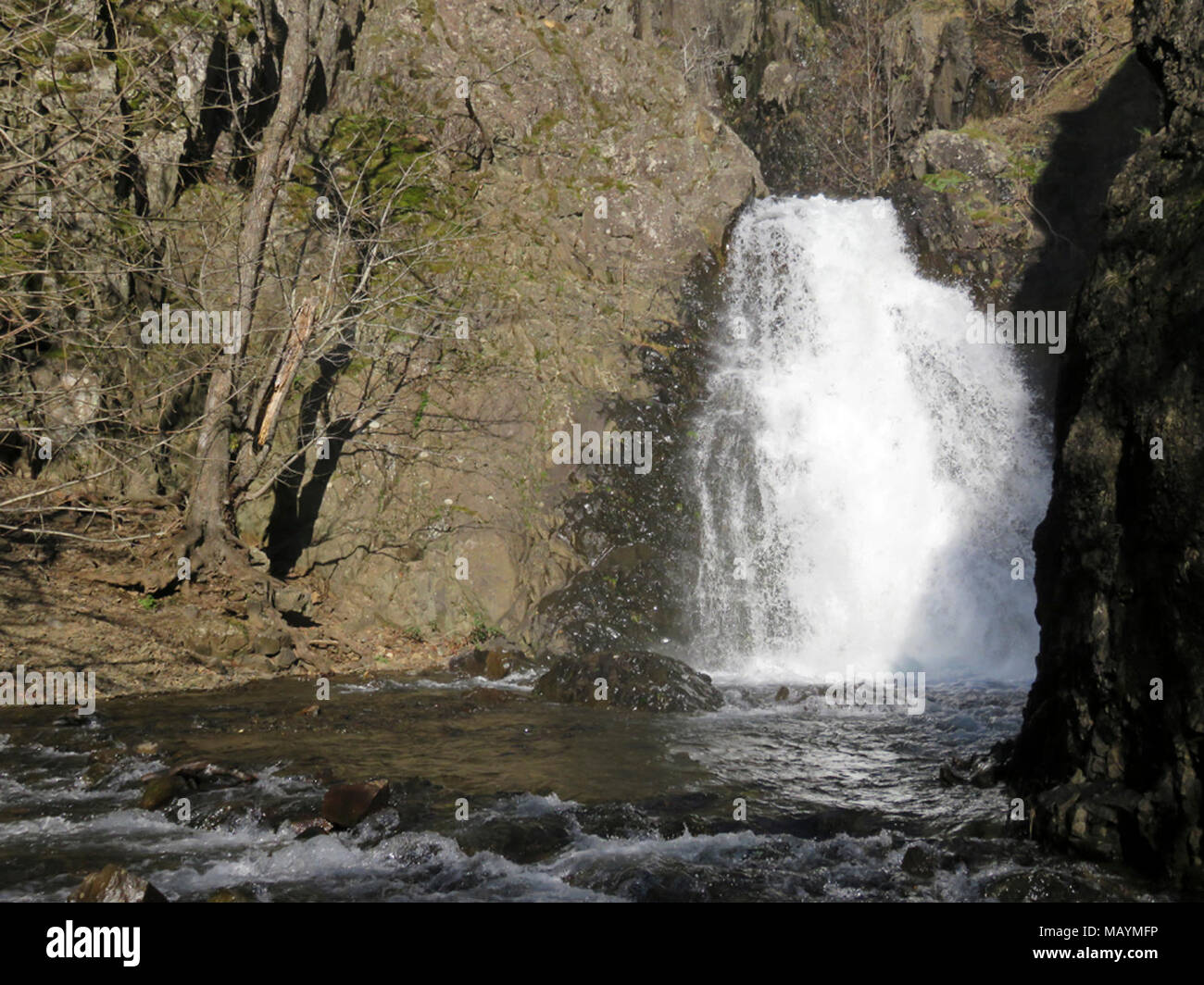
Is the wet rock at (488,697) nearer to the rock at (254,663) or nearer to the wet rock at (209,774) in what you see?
the rock at (254,663)

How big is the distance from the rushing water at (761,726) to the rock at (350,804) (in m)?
0.12

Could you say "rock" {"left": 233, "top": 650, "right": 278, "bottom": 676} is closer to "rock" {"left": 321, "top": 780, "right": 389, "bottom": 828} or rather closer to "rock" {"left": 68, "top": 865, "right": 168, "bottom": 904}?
"rock" {"left": 321, "top": 780, "right": 389, "bottom": 828}

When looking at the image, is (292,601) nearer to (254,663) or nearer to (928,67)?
(254,663)

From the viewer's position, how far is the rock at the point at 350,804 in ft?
20.0

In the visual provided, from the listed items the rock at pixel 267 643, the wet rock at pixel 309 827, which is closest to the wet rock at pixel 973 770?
the wet rock at pixel 309 827

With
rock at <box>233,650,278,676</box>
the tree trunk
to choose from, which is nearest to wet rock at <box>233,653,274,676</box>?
rock at <box>233,650,278,676</box>

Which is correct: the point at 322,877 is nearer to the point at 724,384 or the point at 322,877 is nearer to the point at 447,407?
the point at 447,407

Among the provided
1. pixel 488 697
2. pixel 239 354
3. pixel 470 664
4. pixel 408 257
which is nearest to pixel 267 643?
pixel 470 664

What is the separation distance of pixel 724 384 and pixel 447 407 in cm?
522

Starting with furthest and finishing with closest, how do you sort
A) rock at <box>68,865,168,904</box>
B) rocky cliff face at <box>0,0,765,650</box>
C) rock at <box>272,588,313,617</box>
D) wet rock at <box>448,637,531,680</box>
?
rocky cliff face at <box>0,0,765,650</box> → rock at <box>272,588,313,617</box> → wet rock at <box>448,637,531,680</box> → rock at <box>68,865,168,904</box>

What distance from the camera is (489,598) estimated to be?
13.4 m

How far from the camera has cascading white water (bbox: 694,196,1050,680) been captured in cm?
1376

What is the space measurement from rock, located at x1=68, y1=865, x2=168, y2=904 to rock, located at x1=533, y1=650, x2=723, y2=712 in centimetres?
646
